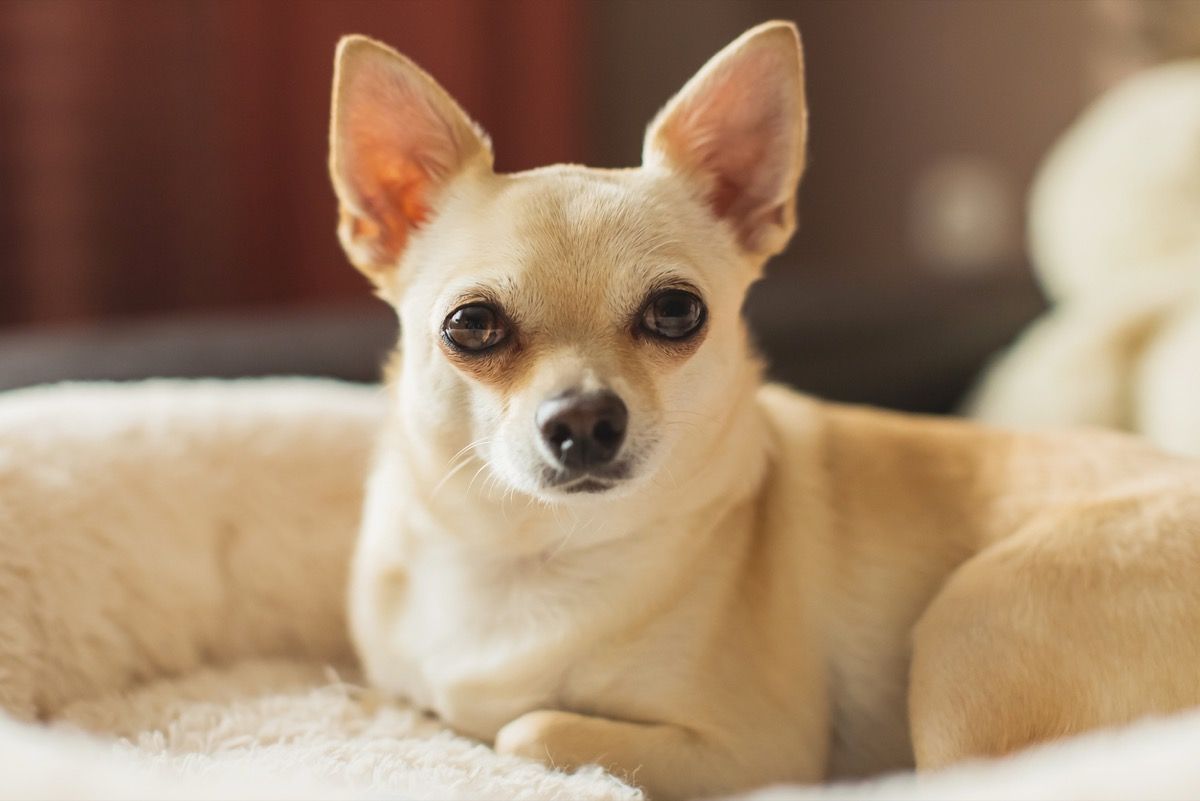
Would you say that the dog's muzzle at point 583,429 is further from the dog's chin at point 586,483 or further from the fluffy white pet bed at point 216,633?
the fluffy white pet bed at point 216,633

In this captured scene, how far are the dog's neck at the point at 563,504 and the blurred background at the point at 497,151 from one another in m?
0.88

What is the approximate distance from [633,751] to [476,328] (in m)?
0.54

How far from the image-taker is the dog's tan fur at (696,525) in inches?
50.3

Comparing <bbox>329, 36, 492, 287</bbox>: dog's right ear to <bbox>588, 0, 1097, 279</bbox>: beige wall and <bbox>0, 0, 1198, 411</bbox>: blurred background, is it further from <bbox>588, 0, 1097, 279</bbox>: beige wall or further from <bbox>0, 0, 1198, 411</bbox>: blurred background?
<bbox>588, 0, 1097, 279</bbox>: beige wall

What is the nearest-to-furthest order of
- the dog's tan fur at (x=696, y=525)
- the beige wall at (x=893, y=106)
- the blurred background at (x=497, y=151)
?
the dog's tan fur at (x=696, y=525)
the blurred background at (x=497, y=151)
the beige wall at (x=893, y=106)

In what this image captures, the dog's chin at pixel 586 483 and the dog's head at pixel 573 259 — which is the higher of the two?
the dog's head at pixel 573 259

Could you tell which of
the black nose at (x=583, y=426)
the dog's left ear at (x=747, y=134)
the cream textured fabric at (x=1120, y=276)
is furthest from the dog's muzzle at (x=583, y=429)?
the cream textured fabric at (x=1120, y=276)

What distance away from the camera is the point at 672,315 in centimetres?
130

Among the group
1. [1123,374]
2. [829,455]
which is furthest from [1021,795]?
[1123,374]

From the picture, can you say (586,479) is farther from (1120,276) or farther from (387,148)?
(1120,276)

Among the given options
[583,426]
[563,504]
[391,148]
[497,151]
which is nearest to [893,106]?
[497,151]

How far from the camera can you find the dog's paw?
4.26 feet

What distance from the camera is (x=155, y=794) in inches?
37.8

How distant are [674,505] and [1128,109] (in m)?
1.54
